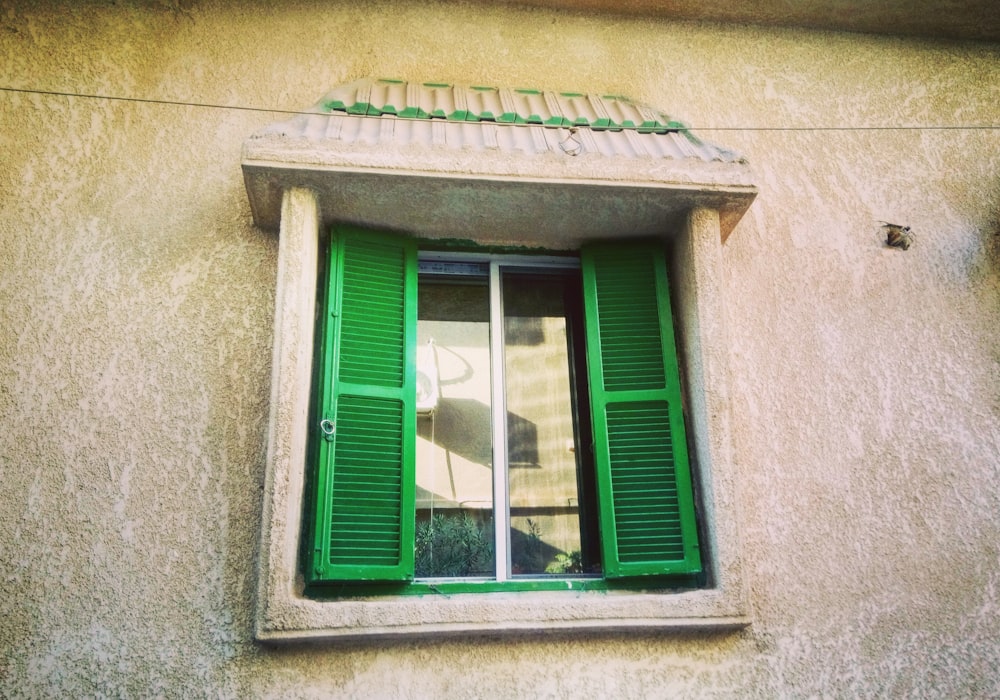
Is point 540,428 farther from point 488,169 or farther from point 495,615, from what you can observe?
point 488,169

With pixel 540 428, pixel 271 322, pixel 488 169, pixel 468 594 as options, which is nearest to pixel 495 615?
pixel 468 594

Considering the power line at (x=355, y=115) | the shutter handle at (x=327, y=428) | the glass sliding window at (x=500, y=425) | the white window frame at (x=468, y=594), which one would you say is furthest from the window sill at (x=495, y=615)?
the power line at (x=355, y=115)

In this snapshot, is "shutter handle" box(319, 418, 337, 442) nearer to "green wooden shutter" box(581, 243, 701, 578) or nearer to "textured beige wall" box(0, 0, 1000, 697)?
"textured beige wall" box(0, 0, 1000, 697)

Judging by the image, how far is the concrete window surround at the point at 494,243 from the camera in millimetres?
2676

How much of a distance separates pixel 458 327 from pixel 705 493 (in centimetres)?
139

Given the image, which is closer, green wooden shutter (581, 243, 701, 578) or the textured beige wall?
the textured beige wall

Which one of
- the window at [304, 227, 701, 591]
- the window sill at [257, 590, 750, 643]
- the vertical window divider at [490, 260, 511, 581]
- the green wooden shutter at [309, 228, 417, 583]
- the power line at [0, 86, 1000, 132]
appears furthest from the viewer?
the power line at [0, 86, 1000, 132]

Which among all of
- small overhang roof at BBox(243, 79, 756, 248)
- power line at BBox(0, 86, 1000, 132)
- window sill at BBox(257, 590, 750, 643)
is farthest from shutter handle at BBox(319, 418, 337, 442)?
power line at BBox(0, 86, 1000, 132)

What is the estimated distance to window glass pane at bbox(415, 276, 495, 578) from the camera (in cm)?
308

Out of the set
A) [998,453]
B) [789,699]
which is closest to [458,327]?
[789,699]

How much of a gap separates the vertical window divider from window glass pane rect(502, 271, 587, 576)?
0.05 metres

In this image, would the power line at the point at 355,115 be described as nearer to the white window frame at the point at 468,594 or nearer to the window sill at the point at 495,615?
the white window frame at the point at 468,594

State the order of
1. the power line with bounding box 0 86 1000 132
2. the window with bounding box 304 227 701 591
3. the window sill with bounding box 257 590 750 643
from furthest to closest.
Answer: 1. the power line with bounding box 0 86 1000 132
2. the window with bounding box 304 227 701 591
3. the window sill with bounding box 257 590 750 643

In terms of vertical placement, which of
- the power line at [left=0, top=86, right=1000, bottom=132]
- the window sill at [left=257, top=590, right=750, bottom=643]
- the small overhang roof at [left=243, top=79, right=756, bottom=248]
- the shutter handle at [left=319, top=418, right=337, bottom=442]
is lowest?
the window sill at [left=257, top=590, right=750, bottom=643]
